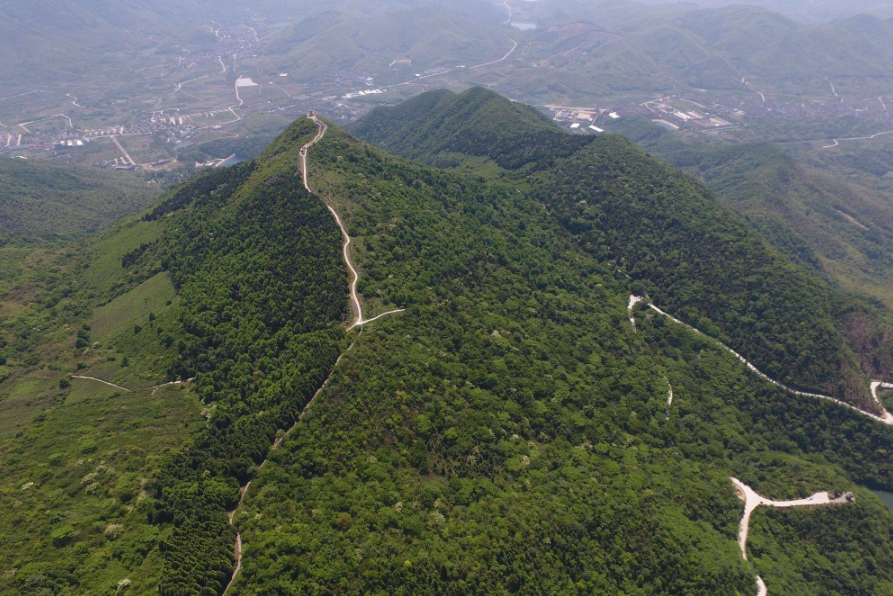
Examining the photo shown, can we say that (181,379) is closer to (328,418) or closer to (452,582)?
(328,418)

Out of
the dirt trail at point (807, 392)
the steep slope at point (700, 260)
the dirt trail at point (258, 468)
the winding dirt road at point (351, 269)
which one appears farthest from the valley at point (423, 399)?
the dirt trail at point (807, 392)

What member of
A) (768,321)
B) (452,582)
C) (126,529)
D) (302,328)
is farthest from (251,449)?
(768,321)

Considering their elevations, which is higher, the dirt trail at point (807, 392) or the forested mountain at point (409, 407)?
the forested mountain at point (409, 407)

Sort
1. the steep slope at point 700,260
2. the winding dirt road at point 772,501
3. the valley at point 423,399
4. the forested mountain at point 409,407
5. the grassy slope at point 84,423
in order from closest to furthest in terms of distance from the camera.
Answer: the grassy slope at point 84,423
the forested mountain at point 409,407
the valley at point 423,399
the winding dirt road at point 772,501
the steep slope at point 700,260

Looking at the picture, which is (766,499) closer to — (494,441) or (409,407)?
(494,441)

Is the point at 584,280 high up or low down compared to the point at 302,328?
down

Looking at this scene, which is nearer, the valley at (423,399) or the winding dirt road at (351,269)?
the valley at (423,399)

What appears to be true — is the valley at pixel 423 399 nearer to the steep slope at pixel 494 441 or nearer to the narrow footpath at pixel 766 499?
the steep slope at pixel 494 441
